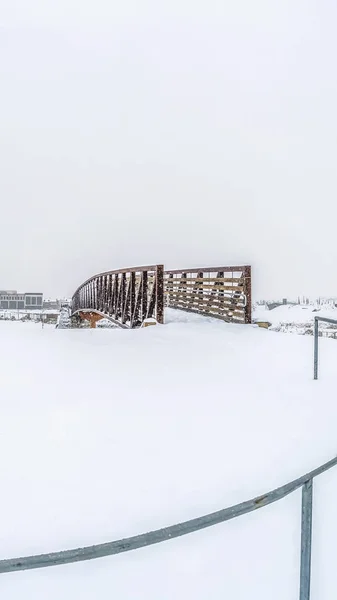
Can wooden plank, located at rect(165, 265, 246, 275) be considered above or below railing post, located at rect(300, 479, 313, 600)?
above

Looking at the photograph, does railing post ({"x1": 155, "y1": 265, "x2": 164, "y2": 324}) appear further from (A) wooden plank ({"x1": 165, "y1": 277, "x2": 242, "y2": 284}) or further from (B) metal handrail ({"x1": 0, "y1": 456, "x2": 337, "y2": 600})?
(B) metal handrail ({"x1": 0, "y1": 456, "x2": 337, "y2": 600})

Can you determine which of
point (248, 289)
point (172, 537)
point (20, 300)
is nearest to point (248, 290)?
point (248, 289)

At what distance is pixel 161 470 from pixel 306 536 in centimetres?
147

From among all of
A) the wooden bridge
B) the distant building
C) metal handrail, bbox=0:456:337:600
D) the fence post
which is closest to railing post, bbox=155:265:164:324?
the wooden bridge

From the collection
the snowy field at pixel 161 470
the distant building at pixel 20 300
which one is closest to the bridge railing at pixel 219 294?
the snowy field at pixel 161 470

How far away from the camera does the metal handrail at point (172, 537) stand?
0.96 m

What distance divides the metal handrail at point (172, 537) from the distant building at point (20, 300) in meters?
52.6

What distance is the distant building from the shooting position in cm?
5288

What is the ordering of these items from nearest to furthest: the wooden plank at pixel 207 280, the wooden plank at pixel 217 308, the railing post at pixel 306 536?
1. the railing post at pixel 306 536
2. the wooden plank at pixel 217 308
3. the wooden plank at pixel 207 280

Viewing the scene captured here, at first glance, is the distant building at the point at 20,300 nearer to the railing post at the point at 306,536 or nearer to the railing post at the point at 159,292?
the railing post at the point at 159,292

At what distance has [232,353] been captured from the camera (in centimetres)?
646

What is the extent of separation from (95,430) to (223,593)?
5.58 feet

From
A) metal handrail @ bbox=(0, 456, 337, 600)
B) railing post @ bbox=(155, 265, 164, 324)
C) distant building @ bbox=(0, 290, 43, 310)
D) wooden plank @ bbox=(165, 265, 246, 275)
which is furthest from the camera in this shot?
distant building @ bbox=(0, 290, 43, 310)

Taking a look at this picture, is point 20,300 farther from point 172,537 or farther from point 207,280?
A: point 172,537
